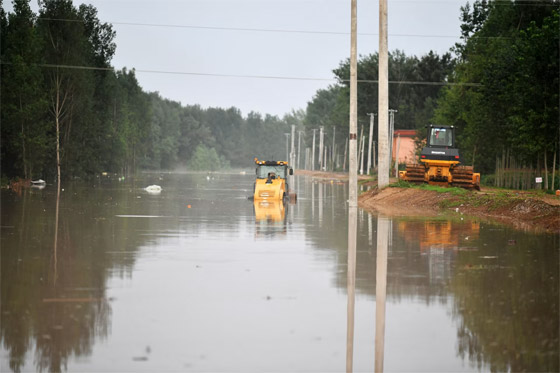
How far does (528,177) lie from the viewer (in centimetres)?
5866

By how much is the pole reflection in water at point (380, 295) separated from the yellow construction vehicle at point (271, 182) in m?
18.4

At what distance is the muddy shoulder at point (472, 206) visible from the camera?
85.2 ft

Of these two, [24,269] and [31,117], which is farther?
[31,117]

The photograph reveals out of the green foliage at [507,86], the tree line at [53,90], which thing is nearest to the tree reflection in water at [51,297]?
the green foliage at [507,86]

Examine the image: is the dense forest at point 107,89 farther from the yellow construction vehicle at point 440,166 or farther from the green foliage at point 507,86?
the yellow construction vehicle at point 440,166

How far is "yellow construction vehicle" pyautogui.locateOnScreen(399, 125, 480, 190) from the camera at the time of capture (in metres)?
47.2

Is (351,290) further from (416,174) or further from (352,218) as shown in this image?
(416,174)

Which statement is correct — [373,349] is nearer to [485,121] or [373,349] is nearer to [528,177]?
[528,177]

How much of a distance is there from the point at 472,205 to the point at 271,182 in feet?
36.3

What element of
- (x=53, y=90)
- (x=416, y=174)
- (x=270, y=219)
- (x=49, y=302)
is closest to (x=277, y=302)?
(x=49, y=302)

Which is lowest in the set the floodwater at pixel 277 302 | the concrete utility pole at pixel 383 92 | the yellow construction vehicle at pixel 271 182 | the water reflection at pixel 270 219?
the water reflection at pixel 270 219

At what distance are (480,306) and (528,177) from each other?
4978 cm

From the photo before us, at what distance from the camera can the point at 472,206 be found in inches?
1318

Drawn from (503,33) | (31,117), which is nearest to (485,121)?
(503,33)
